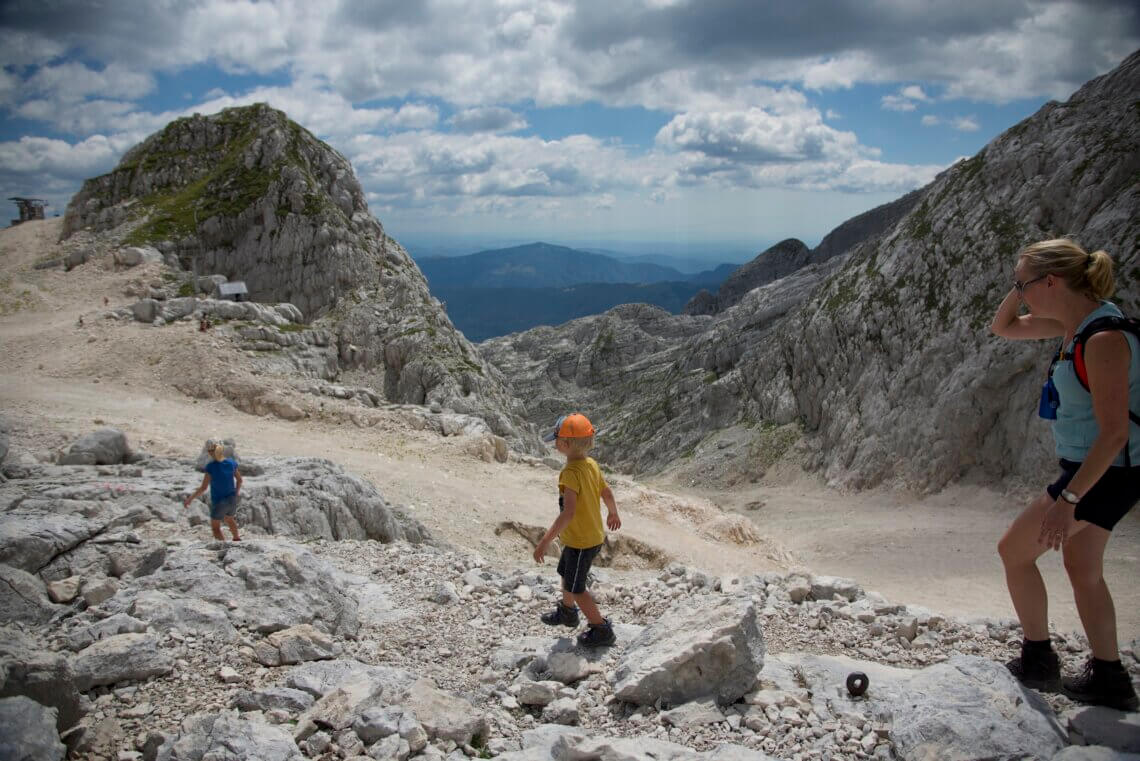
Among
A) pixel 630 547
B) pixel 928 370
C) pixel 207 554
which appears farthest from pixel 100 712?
pixel 928 370

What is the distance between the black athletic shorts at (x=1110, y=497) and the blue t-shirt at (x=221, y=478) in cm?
1068

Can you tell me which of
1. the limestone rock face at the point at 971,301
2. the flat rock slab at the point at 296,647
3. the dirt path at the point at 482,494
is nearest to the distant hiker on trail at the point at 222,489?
the flat rock slab at the point at 296,647

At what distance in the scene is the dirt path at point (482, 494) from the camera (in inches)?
707

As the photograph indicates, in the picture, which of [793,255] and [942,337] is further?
[793,255]

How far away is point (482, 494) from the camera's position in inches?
790

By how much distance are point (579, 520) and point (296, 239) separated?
40.9m

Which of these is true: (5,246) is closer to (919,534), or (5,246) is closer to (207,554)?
(207,554)

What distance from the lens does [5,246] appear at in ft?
145

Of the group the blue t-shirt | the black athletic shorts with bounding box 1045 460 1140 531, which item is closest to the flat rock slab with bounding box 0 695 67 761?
the blue t-shirt

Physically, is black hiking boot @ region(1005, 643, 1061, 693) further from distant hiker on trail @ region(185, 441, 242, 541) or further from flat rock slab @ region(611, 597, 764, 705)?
distant hiker on trail @ region(185, 441, 242, 541)

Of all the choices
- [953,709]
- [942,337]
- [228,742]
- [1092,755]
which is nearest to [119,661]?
[228,742]

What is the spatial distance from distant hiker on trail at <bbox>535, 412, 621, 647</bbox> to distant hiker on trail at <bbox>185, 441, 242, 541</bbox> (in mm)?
6249

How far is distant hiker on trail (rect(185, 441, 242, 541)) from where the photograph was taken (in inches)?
431

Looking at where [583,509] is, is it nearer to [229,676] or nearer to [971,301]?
[229,676]
